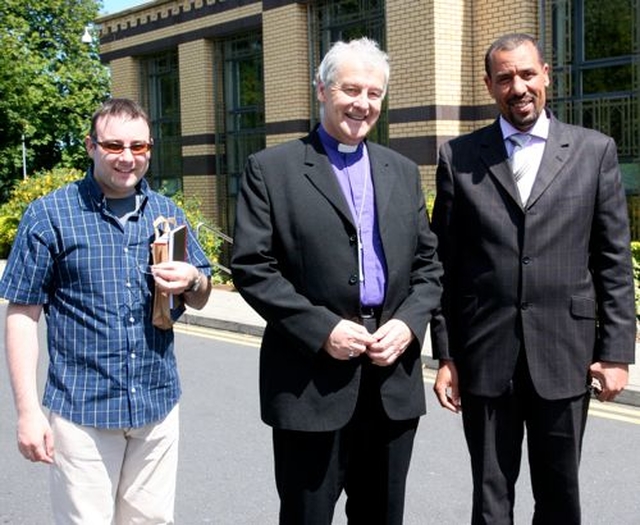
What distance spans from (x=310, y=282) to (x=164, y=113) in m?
17.4

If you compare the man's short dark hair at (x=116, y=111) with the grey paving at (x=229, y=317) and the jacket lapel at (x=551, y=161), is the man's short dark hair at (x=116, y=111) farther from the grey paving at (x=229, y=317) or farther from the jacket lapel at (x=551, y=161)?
the grey paving at (x=229, y=317)

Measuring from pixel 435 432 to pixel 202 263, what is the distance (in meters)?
3.39

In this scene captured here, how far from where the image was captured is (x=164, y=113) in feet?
64.8

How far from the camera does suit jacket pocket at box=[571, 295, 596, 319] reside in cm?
330

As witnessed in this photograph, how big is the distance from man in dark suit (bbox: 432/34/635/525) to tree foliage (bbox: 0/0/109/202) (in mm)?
24242

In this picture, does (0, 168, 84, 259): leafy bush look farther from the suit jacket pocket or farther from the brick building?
the suit jacket pocket

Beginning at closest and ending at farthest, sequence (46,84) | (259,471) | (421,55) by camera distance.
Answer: (259,471) → (421,55) → (46,84)

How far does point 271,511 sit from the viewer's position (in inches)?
189

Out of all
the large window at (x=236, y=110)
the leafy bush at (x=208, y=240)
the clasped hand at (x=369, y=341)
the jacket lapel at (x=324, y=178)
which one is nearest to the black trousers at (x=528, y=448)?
the clasped hand at (x=369, y=341)

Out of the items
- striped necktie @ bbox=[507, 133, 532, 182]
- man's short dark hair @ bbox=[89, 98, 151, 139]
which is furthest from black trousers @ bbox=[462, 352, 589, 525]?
man's short dark hair @ bbox=[89, 98, 151, 139]

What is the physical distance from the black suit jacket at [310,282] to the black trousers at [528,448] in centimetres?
40

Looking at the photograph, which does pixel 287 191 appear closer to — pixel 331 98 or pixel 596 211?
pixel 331 98

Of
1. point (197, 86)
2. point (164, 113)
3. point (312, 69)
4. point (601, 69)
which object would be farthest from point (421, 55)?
point (164, 113)

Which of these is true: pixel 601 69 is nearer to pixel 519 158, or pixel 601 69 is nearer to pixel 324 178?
pixel 519 158
